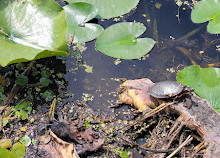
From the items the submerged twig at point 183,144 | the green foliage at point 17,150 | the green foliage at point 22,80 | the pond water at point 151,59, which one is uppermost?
the pond water at point 151,59

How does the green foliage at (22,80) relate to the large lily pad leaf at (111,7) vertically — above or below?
below

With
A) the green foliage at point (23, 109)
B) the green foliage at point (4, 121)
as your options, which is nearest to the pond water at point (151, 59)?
the green foliage at point (23, 109)

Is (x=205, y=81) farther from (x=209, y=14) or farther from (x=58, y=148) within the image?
(x=58, y=148)

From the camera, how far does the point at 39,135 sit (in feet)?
8.82

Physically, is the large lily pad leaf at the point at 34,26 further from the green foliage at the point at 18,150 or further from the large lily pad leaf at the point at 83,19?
the green foliage at the point at 18,150

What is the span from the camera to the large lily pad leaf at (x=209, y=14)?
11.9 ft

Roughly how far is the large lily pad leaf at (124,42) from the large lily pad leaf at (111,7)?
10.1 inches

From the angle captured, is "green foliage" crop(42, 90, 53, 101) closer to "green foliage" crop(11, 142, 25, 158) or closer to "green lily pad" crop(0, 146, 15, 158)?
"green foliage" crop(11, 142, 25, 158)

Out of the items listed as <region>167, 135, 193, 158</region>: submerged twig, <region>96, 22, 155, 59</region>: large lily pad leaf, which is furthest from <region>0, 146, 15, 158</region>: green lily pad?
<region>96, 22, 155, 59</region>: large lily pad leaf

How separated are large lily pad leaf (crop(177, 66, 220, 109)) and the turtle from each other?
22 centimetres

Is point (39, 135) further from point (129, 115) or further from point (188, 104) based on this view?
point (188, 104)

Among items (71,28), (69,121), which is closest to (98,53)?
(71,28)

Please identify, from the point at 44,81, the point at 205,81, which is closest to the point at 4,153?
the point at 44,81

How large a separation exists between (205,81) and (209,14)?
1.25m
